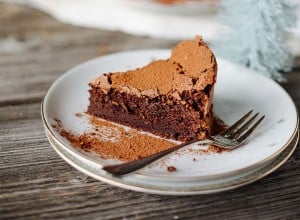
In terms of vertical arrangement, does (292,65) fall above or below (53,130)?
above

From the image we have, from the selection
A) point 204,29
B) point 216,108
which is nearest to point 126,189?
point 216,108

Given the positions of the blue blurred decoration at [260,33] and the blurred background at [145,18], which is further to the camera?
the blurred background at [145,18]

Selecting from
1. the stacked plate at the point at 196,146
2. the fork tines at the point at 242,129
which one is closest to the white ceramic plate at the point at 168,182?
the stacked plate at the point at 196,146

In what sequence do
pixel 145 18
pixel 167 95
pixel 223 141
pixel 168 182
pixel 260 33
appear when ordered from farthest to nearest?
pixel 145 18, pixel 260 33, pixel 167 95, pixel 223 141, pixel 168 182

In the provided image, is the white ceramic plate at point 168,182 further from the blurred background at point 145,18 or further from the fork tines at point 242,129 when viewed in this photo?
the blurred background at point 145,18

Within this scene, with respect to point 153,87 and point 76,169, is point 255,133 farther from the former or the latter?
point 76,169

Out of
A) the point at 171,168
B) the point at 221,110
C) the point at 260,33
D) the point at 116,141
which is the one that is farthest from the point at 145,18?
the point at 171,168

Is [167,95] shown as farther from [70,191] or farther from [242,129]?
[70,191]
